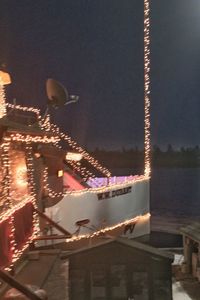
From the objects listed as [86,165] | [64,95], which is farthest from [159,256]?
[86,165]

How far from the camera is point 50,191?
13812 millimetres

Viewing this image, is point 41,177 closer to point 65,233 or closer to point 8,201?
point 65,233

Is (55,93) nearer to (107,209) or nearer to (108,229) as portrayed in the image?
(107,209)

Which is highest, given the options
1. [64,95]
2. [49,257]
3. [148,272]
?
[64,95]

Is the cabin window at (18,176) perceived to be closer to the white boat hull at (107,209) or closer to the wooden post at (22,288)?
the white boat hull at (107,209)

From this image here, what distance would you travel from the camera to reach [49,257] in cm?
1148

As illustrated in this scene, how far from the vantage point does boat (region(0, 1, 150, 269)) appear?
9648mm

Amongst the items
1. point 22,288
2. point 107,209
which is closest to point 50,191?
point 107,209

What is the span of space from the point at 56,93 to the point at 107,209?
4.77 meters

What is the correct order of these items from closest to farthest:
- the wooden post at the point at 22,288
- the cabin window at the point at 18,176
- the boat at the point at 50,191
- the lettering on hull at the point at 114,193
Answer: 1. the wooden post at the point at 22,288
2. the boat at the point at 50,191
3. the cabin window at the point at 18,176
4. the lettering on hull at the point at 114,193

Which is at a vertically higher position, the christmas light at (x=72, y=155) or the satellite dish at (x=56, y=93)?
the satellite dish at (x=56, y=93)

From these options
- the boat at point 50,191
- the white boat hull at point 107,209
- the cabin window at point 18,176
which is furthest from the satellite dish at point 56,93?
the cabin window at point 18,176

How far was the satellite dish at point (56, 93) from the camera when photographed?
48.5 feet

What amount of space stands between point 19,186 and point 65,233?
1877 millimetres
